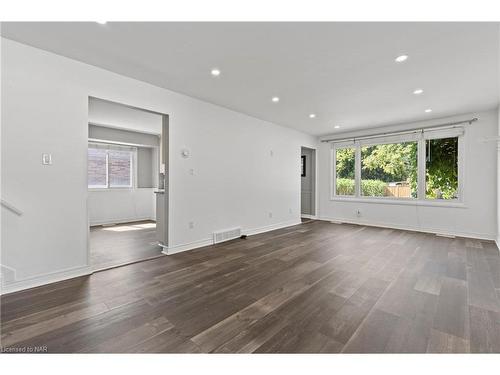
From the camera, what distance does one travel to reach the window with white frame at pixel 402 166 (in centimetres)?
505

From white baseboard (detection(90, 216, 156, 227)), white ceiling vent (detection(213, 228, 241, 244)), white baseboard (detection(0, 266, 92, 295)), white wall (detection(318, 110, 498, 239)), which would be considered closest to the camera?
white baseboard (detection(0, 266, 92, 295))

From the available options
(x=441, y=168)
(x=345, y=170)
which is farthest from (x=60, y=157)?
(x=441, y=168)

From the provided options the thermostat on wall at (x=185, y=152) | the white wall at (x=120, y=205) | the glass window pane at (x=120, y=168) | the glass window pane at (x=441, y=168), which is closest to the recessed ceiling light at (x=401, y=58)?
the thermostat on wall at (x=185, y=152)

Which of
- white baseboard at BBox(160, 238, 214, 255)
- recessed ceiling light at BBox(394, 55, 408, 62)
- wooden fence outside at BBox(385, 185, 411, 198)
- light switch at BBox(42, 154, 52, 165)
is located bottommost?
white baseboard at BBox(160, 238, 214, 255)

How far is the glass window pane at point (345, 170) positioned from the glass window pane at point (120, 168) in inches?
244

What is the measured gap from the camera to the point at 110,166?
6.44m

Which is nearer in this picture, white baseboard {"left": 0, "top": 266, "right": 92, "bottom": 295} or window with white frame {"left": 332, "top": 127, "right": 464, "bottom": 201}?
white baseboard {"left": 0, "top": 266, "right": 92, "bottom": 295}

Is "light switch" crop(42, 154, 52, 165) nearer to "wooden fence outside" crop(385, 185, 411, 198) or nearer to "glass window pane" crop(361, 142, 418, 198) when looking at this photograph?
"glass window pane" crop(361, 142, 418, 198)

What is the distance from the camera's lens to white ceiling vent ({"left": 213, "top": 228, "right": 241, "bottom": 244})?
4297 mm

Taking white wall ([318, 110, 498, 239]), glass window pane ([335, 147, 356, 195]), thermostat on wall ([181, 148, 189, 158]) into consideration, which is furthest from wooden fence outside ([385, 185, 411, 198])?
thermostat on wall ([181, 148, 189, 158])

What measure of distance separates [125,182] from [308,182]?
559cm

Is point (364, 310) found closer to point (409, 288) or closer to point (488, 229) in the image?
point (409, 288)

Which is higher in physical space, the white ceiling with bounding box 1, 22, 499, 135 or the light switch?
the white ceiling with bounding box 1, 22, 499, 135

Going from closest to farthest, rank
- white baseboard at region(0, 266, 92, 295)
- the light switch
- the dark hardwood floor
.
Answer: the dark hardwood floor → white baseboard at region(0, 266, 92, 295) → the light switch
